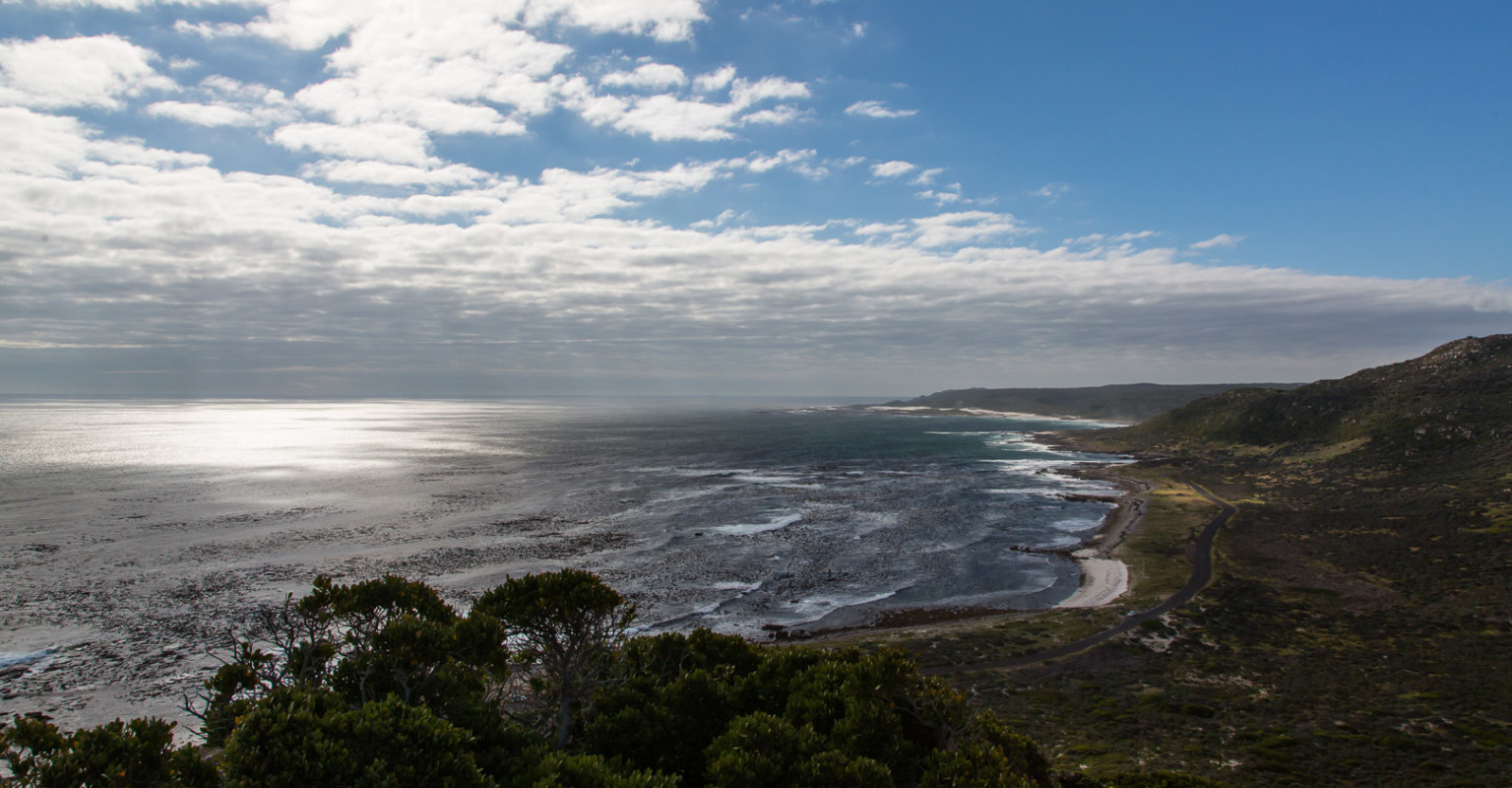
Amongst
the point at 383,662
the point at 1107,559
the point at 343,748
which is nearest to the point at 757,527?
the point at 1107,559

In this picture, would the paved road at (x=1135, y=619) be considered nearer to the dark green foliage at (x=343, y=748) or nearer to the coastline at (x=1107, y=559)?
the coastline at (x=1107, y=559)

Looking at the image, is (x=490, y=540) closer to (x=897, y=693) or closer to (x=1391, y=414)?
(x=897, y=693)

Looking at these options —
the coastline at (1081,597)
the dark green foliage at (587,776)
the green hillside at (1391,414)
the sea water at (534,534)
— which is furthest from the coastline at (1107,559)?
the green hillside at (1391,414)

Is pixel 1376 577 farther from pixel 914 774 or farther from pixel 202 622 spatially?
pixel 202 622

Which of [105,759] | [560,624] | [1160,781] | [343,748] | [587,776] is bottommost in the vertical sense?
[1160,781]

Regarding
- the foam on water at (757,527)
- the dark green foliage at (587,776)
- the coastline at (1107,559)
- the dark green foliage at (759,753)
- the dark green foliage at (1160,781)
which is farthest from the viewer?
the foam on water at (757,527)

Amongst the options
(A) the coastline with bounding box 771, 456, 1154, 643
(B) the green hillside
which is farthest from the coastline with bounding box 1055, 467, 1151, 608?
(B) the green hillside

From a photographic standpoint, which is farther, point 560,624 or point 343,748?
point 560,624
